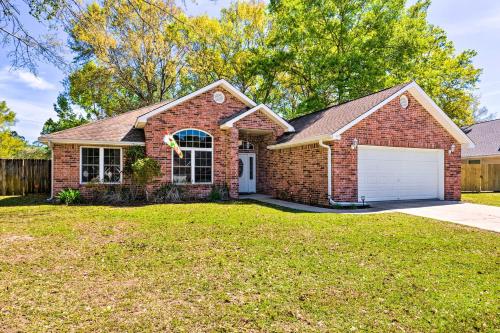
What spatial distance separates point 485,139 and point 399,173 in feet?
54.8

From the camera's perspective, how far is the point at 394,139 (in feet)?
43.0

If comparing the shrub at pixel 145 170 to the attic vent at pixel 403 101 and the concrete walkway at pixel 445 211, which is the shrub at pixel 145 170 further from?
the attic vent at pixel 403 101

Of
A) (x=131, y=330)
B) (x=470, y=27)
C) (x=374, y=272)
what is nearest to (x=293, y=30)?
(x=470, y=27)

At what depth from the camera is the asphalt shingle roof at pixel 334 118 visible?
12570 millimetres

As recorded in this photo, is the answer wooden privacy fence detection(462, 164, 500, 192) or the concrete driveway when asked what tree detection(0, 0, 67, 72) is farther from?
wooden privacy fence detection(462, 164, 500, 192)


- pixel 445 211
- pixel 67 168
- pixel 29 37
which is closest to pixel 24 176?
pixel 67 168

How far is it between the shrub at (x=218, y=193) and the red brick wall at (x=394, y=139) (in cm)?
487

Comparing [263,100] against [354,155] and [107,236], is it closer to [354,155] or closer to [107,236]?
[354,155]

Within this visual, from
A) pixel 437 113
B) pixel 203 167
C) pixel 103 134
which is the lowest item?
pixel 203 167

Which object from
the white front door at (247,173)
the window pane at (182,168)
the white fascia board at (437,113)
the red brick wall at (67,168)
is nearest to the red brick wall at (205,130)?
the window pane at (182,168)

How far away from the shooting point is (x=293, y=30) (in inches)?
928

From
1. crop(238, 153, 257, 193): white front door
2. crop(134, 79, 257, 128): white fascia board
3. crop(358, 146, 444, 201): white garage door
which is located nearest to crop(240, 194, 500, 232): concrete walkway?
crop(358, 146, 444, 201): white garage door

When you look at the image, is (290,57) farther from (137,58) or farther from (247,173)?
(137,58)

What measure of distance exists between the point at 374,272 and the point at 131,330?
349cm
